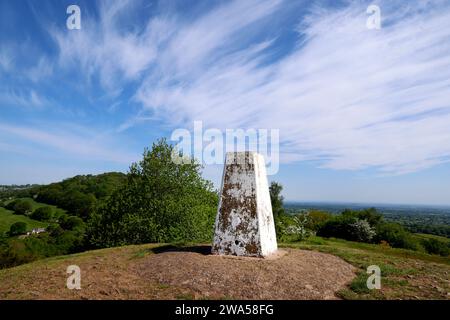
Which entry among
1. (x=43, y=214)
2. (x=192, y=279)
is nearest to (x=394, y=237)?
(x=192, y=279)

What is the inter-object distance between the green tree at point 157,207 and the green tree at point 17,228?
162 ft

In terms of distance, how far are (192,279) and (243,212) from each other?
3951 mm

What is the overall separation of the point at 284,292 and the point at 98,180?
89.7m

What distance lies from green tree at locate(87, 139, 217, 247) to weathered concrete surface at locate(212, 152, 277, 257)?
11966 millimetres

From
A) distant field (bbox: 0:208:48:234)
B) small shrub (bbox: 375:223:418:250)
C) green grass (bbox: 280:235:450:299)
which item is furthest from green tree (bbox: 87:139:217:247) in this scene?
distant field (bbox: 0:208:48:234)

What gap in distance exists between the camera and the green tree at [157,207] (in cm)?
2608

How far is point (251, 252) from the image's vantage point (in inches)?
505

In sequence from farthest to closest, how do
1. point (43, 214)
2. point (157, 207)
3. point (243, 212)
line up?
point (43, 214) < point (157, 207) < point (243, 212)

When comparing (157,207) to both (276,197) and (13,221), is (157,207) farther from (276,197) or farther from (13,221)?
(13,221)

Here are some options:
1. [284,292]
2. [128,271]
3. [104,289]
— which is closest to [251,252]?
[284,292]

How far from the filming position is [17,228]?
2717 inches

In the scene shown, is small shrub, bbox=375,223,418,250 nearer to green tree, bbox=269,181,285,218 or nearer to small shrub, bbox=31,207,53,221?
green tree, bbox=269,181,285,218
